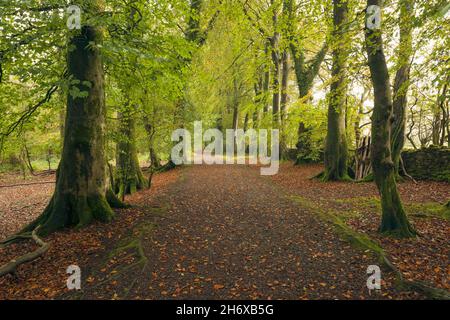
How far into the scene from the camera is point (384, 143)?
6.03 metres

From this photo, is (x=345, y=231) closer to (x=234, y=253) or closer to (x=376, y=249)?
(x=376, y=249)

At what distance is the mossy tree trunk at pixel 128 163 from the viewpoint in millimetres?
12125

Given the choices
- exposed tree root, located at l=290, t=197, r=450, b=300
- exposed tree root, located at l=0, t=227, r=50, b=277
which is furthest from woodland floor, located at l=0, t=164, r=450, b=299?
exposed tree root, located at l=0, t=227, r=50, b=277

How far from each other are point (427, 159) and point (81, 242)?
13.9m

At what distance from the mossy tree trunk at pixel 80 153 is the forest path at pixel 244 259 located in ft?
6.56

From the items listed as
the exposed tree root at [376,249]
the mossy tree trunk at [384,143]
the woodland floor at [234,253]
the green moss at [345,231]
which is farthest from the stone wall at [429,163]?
the mossy tree trunk at [384,143]

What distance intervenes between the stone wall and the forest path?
7.25 m

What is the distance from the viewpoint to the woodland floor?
4.49 meters

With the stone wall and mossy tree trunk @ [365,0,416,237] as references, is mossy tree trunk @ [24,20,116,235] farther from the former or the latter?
the stone wall

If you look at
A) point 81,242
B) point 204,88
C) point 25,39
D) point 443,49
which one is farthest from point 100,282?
point 204,88

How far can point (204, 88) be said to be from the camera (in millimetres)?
22891

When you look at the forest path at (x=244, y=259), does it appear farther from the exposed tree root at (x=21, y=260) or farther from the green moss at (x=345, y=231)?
the exposed tree root at (x=21, y=260)
